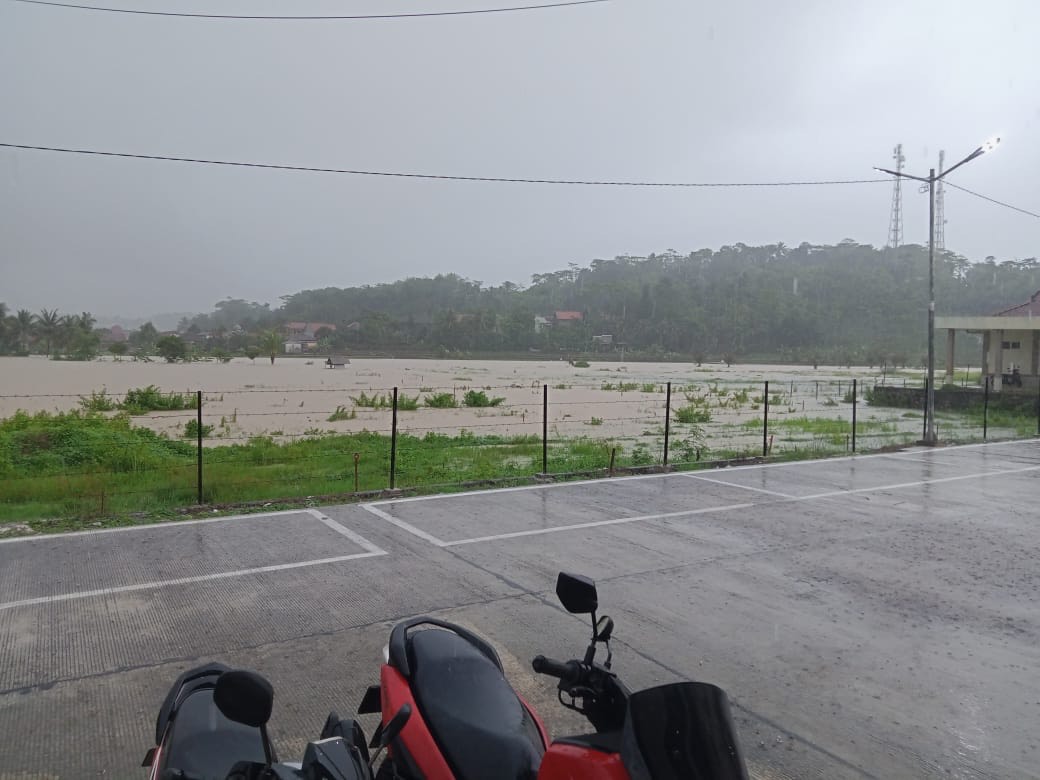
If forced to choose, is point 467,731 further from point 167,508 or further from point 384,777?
point 167,508

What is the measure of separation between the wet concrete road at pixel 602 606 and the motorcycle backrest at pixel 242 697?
2.06 metres

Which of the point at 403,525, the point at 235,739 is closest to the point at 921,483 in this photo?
the point at 403,525

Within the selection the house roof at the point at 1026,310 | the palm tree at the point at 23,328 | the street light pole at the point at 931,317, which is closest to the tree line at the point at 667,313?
the palm tree at the point at 23,328

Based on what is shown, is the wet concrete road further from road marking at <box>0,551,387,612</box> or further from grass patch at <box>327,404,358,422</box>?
grass patch at <box>327,404,358,422</box>

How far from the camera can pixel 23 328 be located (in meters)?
54.3

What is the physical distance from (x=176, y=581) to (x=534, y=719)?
187 inches

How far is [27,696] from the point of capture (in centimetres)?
415

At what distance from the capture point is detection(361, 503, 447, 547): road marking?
775 centimetres

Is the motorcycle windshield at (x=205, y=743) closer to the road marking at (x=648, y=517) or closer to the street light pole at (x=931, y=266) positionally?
the road marking at (x=648, y=517)

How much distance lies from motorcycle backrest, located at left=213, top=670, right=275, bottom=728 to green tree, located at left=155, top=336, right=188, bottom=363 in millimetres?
75413

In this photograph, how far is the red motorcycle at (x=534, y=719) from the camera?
161cm

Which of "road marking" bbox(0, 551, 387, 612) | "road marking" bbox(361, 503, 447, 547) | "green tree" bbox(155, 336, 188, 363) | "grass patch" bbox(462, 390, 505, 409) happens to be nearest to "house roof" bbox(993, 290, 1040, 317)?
"grass patch" bbox(462, 390, 505, 409)

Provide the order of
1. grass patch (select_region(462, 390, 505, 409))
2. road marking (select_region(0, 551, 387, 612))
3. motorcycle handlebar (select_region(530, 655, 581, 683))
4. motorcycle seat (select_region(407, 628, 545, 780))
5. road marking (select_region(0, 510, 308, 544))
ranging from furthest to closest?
grass patch (select_region(462, 390, 505, 409))
road marking (select_region(0, 510, 308, 544))
road marking (select_region(0, 551, 387, 612))
motorcycle seat (select_region(407, 628, 545, 780))
motorcycle handlebar (select_region(530, 655, 581, 683))

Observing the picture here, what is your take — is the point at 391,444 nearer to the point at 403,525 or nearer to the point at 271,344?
the point at 403,525
